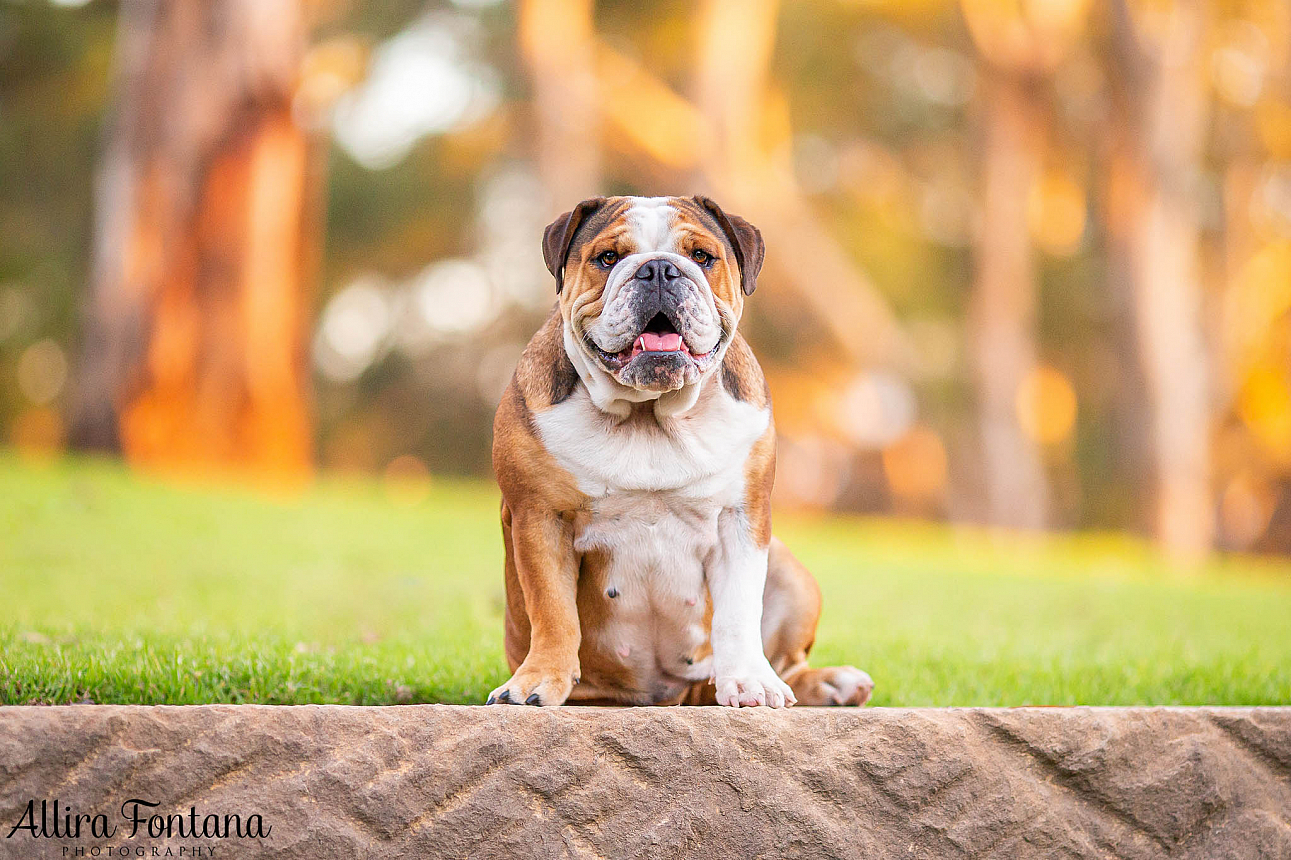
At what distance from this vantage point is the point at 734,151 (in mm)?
20609

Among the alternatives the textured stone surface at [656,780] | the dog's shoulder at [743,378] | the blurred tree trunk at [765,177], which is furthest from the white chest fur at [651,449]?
the blurred tree trunk at [765,177]

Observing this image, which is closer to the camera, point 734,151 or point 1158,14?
point 1158,14

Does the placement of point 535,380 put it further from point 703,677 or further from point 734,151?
point 734,151

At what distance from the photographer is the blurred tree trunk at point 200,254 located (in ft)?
42.4

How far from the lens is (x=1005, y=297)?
20922 millimetres

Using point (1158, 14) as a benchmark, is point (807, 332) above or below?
below

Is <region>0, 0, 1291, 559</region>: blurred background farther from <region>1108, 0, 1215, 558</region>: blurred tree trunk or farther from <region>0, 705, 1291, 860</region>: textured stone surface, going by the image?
<region>0, 705, 1291, 860</region>: textured stone surface

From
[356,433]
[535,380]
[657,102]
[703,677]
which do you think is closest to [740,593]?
[703,677]

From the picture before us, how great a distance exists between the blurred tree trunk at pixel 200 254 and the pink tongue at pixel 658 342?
10319mm

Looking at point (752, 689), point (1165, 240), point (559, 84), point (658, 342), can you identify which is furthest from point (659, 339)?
point (559, 84)

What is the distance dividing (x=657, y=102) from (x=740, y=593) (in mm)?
19145

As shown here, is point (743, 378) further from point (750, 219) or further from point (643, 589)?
point (750, 219)

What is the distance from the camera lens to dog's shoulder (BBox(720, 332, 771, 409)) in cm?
407

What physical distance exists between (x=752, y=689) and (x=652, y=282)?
128cm
